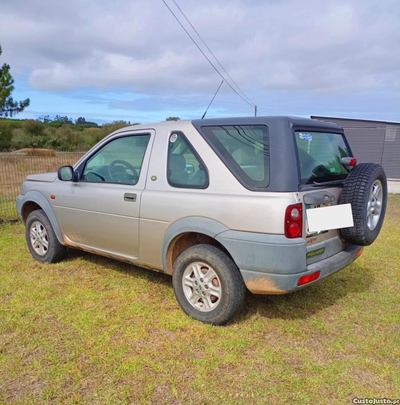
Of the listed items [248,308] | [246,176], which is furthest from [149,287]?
[246,176]

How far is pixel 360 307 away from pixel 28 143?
33.7 meters

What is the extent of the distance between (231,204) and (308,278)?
2.87 feet

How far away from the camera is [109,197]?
4035mm

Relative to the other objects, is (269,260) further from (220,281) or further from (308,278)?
(220,281)

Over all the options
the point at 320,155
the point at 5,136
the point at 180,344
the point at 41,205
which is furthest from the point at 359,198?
the point at 5,136

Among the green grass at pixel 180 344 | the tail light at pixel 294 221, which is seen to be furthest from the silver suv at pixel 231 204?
the green grass at pixel 180 344

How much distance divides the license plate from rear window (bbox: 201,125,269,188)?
48cm

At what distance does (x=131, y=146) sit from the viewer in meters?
4.09

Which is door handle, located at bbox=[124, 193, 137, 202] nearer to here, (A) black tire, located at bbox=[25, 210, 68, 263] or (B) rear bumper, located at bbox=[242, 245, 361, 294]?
(B) rear bumper, located at bbox=[242, 245, 361, 294]

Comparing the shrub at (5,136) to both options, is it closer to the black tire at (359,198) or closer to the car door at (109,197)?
the car door at (109,197)

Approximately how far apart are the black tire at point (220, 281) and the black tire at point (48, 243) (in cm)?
224

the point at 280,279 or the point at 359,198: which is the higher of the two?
the point at 359,198

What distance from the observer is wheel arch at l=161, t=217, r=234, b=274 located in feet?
10.6

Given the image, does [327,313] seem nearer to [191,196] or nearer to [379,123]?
[191,196]
